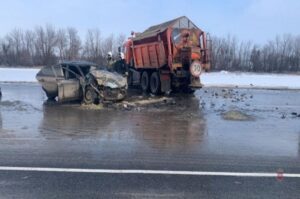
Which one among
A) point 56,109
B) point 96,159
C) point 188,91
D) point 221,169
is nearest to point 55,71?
point 56,109

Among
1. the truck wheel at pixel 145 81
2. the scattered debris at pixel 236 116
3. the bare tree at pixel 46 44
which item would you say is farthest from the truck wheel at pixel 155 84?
the bare tree at pixel 46 44

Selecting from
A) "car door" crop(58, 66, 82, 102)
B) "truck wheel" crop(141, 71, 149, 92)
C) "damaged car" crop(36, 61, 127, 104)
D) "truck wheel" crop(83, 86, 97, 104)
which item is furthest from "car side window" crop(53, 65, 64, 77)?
"truck wheel" crop(141, 71, 149, 92)

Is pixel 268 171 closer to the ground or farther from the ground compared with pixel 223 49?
closer to the ground

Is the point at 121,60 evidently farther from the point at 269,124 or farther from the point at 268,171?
the point at 268,171

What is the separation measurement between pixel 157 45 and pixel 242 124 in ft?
25.9

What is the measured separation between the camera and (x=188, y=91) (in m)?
19.4

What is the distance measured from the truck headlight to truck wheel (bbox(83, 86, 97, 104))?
4.86 meters

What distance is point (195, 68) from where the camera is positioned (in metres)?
16.9

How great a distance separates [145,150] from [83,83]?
25.1 ft

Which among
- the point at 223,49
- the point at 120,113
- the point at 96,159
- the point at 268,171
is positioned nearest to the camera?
the point at 268,171

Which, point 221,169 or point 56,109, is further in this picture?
point 56,109

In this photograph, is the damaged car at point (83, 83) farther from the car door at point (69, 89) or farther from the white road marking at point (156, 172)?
the white road marking at point (156, 172)

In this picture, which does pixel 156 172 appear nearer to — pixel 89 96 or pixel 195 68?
pixel 89 96

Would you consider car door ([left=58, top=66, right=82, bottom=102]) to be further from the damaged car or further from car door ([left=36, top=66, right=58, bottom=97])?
car door ([left=36, top=66, right=58, bottom=97])
